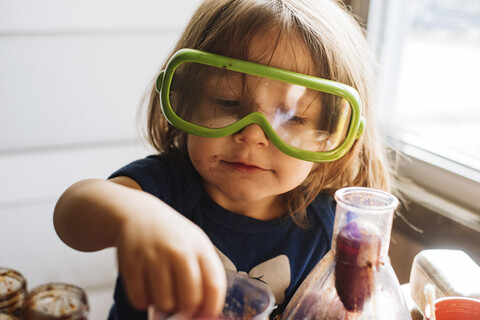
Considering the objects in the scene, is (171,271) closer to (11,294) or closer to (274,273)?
(11,294)

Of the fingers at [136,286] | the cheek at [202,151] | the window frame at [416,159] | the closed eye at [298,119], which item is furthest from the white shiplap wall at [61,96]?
the fingers at [136,286]

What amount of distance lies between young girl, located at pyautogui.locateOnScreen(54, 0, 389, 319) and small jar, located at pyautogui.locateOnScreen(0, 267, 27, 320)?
7cm

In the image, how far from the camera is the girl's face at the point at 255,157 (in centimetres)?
66

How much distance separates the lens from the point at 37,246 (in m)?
1.40

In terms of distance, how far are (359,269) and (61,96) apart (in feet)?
3.28

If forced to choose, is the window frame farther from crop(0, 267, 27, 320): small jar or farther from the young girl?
crop(0, 267, 27, 320): small jar

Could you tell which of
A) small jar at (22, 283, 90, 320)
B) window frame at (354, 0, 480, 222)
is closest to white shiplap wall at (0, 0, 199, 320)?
window frame at (354, 0, 480, 222)

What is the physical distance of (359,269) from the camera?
1.59 ft

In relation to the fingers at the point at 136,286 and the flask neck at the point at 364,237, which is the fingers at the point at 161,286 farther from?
the flask neck at the point at 364,237

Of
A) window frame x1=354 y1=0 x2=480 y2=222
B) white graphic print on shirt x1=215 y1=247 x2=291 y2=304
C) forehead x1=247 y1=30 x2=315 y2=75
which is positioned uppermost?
forehead x1=247 y1=30 x2=315 y2=75

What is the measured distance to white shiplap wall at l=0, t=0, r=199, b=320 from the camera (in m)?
1.22

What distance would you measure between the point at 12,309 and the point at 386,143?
854 mm

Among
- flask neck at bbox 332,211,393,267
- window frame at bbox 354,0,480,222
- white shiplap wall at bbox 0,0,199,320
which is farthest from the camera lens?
white shiplap wall at bbox 0,0,199,320

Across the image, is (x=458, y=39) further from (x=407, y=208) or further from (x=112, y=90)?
(x=112, y=90)
